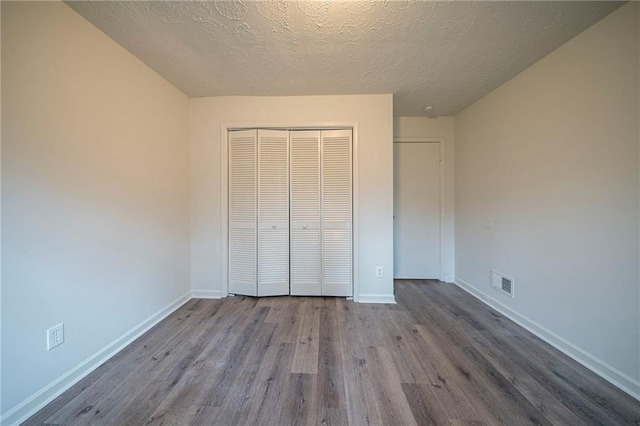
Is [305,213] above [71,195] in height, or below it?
below

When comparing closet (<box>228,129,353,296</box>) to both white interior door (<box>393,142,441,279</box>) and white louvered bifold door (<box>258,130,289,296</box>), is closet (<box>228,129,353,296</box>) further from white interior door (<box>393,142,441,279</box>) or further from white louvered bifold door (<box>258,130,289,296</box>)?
white interior door (<box>393,142,441,279</box>)

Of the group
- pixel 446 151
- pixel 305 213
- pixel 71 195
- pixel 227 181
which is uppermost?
pixel 446 151

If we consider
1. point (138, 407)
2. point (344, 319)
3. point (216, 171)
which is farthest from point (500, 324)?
point (216, 171)

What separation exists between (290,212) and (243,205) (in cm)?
57

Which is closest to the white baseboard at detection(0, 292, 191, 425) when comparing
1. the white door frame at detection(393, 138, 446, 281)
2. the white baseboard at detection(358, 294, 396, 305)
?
the white baseboard at detection(358, 294, 396, 305)

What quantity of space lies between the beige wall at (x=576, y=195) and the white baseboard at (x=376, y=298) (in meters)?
1.08

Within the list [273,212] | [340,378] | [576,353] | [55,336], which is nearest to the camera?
[55,336]

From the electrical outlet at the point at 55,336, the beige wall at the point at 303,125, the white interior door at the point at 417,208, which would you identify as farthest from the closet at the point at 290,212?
the electrical outlet at the point at 55,336

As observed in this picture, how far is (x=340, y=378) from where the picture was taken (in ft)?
4.80

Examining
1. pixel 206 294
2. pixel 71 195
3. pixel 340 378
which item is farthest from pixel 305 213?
pixel 71 195

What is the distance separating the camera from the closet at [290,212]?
267cm

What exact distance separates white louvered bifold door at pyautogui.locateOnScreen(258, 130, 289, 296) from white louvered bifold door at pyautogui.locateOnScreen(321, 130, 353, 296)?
1.50ft

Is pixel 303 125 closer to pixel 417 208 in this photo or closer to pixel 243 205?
pixel 243 205

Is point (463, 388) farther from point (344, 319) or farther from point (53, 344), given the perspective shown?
point (53, 344)
